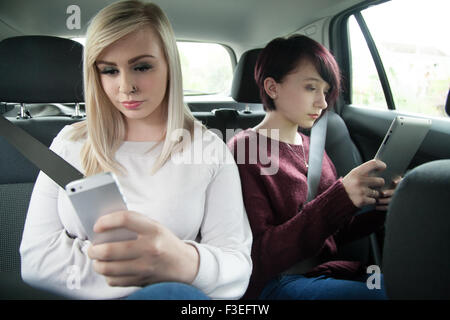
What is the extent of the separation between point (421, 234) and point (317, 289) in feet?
1.17

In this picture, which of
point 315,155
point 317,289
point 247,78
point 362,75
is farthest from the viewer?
point 362,75

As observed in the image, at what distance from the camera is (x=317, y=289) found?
0.75m

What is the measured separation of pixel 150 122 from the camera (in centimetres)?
70

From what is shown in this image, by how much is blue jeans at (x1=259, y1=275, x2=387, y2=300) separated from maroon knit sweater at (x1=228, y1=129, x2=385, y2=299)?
3 cm

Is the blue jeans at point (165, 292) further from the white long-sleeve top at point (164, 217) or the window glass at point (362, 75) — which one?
the window glass at point (362, 75)

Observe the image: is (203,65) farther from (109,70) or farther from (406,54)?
(406,54)

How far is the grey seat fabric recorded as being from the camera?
43cm

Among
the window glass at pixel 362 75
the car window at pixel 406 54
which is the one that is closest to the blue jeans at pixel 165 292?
the car window at pixel 406 54

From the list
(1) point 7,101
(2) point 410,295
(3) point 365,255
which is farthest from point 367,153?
(1) point 7,101

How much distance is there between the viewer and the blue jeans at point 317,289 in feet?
2.32

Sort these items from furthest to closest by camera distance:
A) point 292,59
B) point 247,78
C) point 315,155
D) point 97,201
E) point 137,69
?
point 247,78, point 315,155, point 292,59, point 137,69, point 97,201

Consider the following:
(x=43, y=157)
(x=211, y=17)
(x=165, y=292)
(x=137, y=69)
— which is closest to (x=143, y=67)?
(x=137, y=69)

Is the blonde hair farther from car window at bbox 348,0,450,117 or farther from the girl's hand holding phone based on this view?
car window at bbox 348,0,450,117

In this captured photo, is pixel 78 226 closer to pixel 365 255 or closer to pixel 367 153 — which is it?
pixel 365 255
